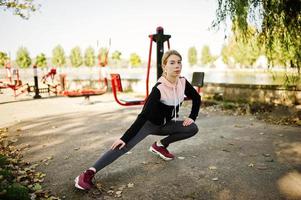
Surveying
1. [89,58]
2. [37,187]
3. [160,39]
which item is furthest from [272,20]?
[89,58]

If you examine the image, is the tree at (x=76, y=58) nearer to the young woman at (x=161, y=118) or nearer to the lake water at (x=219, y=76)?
the lake water at (x=219, y=76)

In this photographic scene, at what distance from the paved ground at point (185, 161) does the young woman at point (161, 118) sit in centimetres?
36

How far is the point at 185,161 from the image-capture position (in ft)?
14.0

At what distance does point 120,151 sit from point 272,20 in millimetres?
4083

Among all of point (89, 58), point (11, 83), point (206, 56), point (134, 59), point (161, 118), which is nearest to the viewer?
point (161, 118)

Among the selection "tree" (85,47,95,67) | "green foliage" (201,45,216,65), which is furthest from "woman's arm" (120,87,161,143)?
"green foliage" (201,45,216,65)

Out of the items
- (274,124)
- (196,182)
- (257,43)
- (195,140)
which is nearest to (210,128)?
(195,140)

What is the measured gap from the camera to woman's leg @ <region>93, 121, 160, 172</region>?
3297 mm

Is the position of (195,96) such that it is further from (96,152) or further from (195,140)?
(96,152)

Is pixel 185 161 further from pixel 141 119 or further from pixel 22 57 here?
pixel 22 57

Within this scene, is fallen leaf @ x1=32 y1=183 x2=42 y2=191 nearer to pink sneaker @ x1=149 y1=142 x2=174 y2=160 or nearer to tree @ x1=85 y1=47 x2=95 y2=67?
pink sneaker @ x1=149 y1=142 x2=174 y2=160

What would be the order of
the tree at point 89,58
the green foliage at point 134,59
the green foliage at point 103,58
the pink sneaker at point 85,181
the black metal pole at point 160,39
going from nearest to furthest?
the pink sneaker at point 85,181, the black metal pole at point 160,39, the green foliage at point 103,58, the tree at point 89,58, the green foliage at point 134,59

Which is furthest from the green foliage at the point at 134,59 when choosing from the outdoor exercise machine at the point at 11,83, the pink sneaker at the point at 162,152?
the pink sneaker at the point at 162,152

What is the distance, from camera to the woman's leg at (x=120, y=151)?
3297 millimetres
